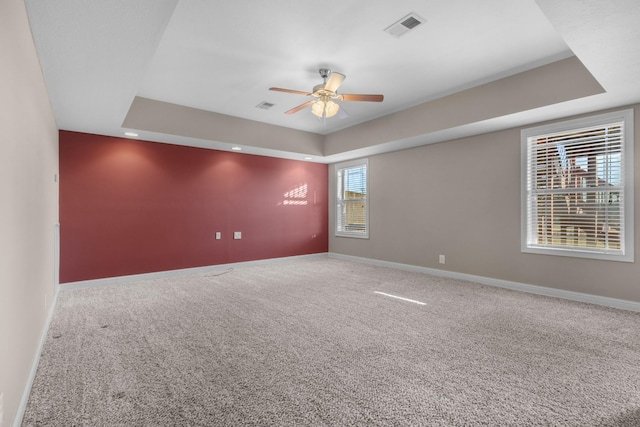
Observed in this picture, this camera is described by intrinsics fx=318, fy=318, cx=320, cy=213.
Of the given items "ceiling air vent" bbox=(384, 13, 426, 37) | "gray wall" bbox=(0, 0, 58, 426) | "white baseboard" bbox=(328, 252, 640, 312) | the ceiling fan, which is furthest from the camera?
"white baseboard" bbox=(328, 252, 640, 312)

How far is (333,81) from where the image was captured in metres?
3.37

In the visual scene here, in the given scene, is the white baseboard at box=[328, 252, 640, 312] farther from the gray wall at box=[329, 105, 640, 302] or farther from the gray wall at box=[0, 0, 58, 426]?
the gray wall at box=[0, 0, 58, 426]

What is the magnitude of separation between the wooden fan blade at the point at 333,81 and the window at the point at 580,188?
2.69 m

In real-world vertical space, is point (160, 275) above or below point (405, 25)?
below

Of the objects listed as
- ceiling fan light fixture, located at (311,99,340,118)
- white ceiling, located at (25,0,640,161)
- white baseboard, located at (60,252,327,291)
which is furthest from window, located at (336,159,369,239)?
ceiling fan light fixture, located at (311,99,340,118)

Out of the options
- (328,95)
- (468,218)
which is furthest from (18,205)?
(468,218)

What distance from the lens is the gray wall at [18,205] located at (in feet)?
4.64

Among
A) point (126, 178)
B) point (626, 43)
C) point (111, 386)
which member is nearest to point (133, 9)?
point (111, 386)

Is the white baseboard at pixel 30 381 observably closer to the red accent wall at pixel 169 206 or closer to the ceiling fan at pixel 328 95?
the red accent wall at pixel 169 206

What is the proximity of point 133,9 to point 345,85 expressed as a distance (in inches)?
104

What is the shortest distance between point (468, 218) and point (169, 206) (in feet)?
15.8

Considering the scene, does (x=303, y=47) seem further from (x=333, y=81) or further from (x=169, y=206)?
(x=169, y=206)

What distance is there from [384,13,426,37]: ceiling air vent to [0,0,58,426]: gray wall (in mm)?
2558

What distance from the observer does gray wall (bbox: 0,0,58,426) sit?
55.7 inches
